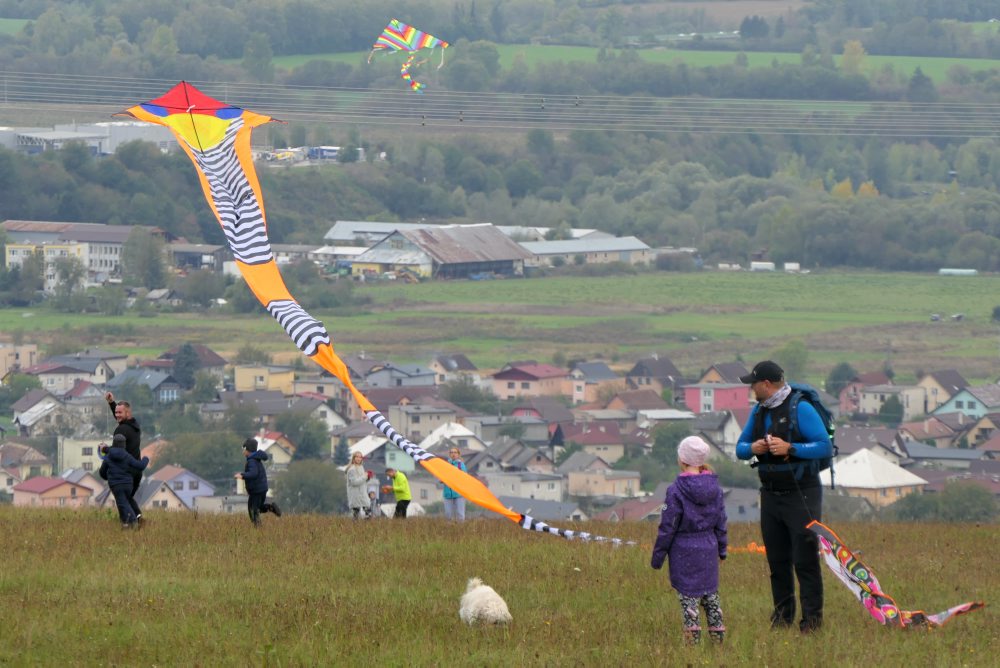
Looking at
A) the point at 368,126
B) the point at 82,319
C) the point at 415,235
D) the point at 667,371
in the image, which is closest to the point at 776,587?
the point at 667,371

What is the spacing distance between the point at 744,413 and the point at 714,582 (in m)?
57.8

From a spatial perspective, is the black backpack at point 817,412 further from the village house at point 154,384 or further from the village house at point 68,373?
the village house at point 68,373

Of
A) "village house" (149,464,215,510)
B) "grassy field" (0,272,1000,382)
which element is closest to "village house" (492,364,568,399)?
"grassy field" (0,272,1000,382)

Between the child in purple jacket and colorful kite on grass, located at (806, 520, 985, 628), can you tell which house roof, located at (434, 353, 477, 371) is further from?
the child in purple jacket

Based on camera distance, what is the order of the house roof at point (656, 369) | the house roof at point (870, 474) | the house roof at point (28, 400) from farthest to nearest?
the house roof at point (656, 369) < the house roof at point (28, 400) < the house roof at point (870, 474)

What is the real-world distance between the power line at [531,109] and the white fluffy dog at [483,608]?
127 m

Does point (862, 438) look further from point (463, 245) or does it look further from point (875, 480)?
point (463, 245)

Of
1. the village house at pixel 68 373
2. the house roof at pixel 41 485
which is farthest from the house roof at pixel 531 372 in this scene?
the house roof at pixel 41 485

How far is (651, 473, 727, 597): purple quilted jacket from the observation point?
34.4 ft

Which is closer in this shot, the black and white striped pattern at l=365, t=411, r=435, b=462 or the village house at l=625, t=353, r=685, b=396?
the black and white striped pattern at l=365, t=411, r=435, b=462

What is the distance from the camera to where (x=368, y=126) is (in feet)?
472

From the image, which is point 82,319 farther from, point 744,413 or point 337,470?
point 337,470

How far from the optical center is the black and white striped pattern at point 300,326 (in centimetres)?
1487

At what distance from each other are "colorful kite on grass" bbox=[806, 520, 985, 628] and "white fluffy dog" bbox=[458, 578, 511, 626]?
177 cm
